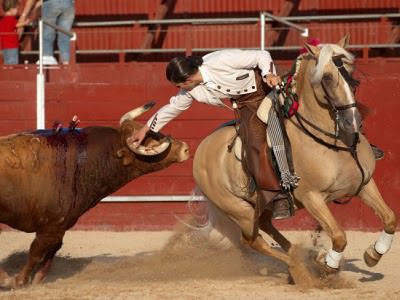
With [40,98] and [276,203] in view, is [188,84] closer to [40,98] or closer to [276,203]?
[276,203]

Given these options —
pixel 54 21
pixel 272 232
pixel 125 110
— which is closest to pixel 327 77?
pixel 272 232

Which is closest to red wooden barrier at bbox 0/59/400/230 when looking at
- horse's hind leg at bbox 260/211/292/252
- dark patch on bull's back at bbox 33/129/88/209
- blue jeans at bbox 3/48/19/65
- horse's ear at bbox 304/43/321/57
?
blue jeans at bbox 3/48/19/65

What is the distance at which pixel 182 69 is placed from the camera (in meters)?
7.95

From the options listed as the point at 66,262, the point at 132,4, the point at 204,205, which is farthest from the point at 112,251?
the point at 132,4

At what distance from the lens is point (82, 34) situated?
1271 cm

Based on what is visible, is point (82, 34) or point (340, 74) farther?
point (82, 34)

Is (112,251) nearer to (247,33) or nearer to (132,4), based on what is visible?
(247,33)

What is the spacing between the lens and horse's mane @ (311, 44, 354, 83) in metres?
7.24

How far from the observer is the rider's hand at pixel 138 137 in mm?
8047

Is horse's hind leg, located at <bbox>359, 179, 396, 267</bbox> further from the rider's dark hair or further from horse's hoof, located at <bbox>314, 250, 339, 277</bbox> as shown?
the rider's dark hair

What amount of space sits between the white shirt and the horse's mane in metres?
0.71

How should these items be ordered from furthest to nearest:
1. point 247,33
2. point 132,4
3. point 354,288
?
point 132,4
point 247,33
point 354,288

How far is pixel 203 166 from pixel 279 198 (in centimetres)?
78

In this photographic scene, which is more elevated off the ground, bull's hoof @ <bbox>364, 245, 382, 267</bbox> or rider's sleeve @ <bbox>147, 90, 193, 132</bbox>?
rider's sleeve @ <bbox>147, 90, 193, 132</bbox>
